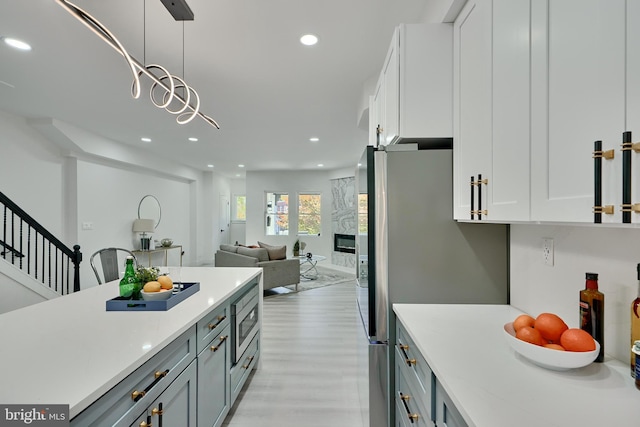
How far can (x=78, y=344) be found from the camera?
3.83ft

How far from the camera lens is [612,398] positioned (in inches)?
33.0

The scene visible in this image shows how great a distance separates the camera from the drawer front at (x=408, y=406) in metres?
1.16

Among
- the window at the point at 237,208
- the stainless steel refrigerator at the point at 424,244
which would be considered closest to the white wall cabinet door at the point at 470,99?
the stainless steel refrigerator at the point at 424,244

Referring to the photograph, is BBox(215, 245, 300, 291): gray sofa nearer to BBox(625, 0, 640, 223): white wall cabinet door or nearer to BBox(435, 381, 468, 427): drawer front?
BBox(435, 381, 468, 427): drawer front

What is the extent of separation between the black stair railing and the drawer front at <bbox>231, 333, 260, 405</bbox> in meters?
2.80

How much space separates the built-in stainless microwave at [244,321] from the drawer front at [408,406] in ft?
3.66

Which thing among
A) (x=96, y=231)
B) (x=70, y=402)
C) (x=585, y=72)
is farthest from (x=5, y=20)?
(x=96, y=231)

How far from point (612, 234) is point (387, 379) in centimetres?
120

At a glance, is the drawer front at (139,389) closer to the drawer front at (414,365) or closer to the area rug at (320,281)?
the drawer front at (414,365)

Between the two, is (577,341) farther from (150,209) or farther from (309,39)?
(150,209)

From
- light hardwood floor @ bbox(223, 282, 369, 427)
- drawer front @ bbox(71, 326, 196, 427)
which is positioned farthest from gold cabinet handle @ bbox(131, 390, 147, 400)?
light hardwood floor @ bbox(223, 282, 369, 427)

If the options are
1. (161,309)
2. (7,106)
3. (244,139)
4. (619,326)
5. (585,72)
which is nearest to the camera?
(585,72)

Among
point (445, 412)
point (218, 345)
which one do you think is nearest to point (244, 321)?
point (218, 345)

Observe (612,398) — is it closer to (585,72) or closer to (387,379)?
(585,72)
